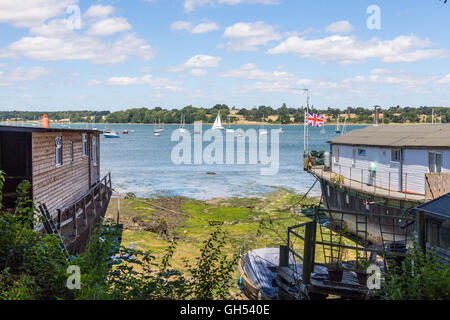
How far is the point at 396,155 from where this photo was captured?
26.5 m

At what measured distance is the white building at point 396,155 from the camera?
78.4ft

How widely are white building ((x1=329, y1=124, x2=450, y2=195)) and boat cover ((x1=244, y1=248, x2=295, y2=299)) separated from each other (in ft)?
28.3

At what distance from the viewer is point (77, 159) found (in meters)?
22.9

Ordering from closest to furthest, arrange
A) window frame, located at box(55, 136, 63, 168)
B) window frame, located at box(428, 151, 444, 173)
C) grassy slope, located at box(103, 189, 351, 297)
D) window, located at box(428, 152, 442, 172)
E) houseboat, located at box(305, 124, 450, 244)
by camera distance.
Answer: window frame, located at box(55, 136, 63, 168)
window frame, located at box(428, 151, 444, 173)
window, located at box(428, 152, 442, 172)
houseboat, located at box(305, 124, 450, 244)
grassy slope, located at box(103, 189, 351, 297)

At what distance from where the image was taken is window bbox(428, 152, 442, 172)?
23.3 meters

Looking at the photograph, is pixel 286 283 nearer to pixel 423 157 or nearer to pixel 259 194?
pixel 423 157

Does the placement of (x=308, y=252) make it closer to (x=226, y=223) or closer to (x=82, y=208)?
(x=82, y=208)

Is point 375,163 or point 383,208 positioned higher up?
point 375,163

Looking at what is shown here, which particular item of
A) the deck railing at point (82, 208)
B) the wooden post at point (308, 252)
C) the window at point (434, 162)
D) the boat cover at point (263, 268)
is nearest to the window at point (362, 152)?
the window at point (434, 162)

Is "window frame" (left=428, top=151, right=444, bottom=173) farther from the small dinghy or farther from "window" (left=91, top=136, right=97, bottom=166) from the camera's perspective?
"window" (left=91, top=136, right=97, bottom=166)

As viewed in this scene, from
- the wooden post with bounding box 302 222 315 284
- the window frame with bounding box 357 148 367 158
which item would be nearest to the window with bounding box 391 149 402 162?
the window frame with bounding box 357 148 367 158

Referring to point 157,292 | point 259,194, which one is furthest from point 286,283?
point 259,194
